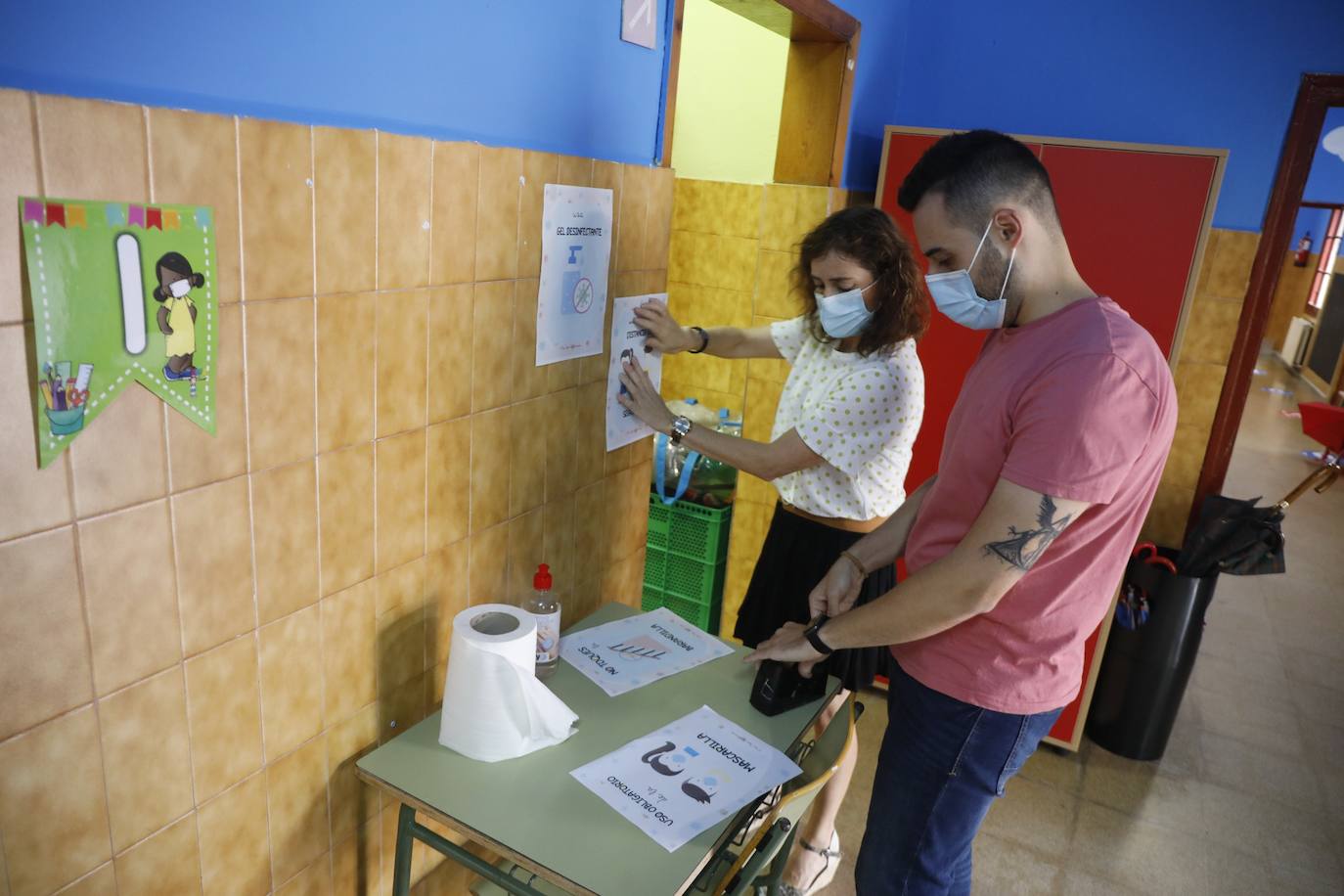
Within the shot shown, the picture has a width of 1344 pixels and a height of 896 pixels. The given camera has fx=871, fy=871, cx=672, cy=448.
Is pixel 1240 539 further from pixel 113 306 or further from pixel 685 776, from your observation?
pixel 113 306

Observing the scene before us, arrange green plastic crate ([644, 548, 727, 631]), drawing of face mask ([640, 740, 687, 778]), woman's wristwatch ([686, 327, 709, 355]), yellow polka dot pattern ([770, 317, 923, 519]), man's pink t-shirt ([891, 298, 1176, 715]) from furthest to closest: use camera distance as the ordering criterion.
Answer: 1. green plastic crate ([644, 548, 727, 631])
2. woman's wristwatch ([686, 327, 709, 355])
3. yellow polka dot pattern ([770, 317, 923, 519])
4. drawing of face mask ([640, 740, 687, 778])
5. man's pink t-shirt ([891, 298, 1176, 715])

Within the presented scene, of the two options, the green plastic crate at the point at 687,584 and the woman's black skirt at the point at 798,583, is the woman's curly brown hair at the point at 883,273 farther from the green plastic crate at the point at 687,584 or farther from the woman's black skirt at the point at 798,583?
the green plastic crate at the point at 687,584

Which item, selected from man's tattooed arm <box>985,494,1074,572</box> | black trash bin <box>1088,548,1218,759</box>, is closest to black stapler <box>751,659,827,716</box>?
man's tattooed arm <box>985,494,1074,572</box>

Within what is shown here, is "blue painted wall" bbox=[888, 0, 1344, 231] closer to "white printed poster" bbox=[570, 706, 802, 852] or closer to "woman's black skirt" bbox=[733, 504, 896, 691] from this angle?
"woman's black skirt" bbox=[733, 504, 896, 691]

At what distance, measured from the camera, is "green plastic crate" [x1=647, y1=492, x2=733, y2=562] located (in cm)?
309

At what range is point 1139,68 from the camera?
3.13 m

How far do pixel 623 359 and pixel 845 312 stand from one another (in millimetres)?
514

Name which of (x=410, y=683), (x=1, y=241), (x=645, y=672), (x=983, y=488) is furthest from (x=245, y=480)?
(x=983, y=488)

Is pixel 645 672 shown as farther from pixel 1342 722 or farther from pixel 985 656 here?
pixel 1342 722

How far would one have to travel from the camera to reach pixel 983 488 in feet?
4.67

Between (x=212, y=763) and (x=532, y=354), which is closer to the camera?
(x=212, y=763)

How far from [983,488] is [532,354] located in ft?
2.85

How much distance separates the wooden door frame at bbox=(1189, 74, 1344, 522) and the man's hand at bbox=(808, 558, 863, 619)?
211 centimetres

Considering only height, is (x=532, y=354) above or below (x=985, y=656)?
above
